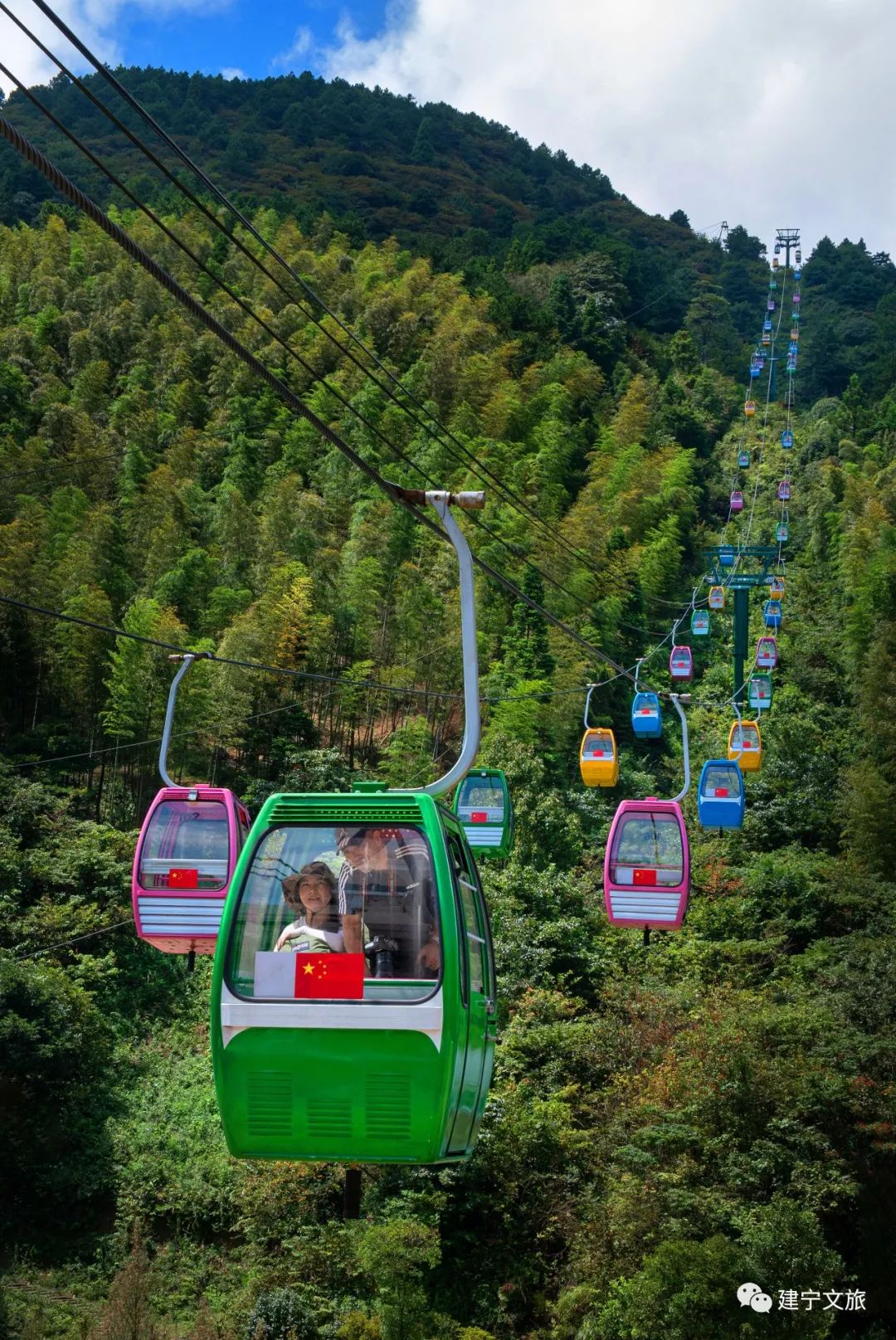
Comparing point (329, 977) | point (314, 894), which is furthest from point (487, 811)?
point (329, 977)

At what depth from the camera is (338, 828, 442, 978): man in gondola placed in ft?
18.8

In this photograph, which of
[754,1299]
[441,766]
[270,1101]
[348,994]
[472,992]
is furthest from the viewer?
[441,766]

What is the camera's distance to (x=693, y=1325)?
1486cm

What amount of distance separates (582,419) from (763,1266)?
1401 inches

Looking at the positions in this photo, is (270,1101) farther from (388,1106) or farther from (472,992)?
(472,992)

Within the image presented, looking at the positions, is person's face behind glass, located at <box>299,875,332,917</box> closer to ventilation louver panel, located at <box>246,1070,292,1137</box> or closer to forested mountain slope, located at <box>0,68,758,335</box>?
ventilation louver panel, located at <box>246,1070,292,1137</box>

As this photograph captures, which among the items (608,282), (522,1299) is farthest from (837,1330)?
(608,282)

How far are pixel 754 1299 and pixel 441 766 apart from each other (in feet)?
56.7

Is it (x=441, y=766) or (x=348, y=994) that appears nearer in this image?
(x=348, y=994)

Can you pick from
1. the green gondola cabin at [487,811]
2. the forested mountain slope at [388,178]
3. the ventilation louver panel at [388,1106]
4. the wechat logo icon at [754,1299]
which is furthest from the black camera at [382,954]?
the forested mountain slope at [388,178]

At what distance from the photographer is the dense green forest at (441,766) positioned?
18.1m

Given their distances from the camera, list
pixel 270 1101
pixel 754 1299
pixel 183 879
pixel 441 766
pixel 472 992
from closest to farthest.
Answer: pixel 270 1101, pixel 472 992, pixel 183 879, pixel 754 1299, pixel 441 766

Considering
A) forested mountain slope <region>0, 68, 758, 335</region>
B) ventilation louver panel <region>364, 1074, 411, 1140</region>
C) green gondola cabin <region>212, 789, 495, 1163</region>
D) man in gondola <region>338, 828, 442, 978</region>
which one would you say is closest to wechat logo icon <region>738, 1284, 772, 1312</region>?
green gondola cabin <region>212, 789, 495, 1163</region>

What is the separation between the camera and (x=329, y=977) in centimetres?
567
